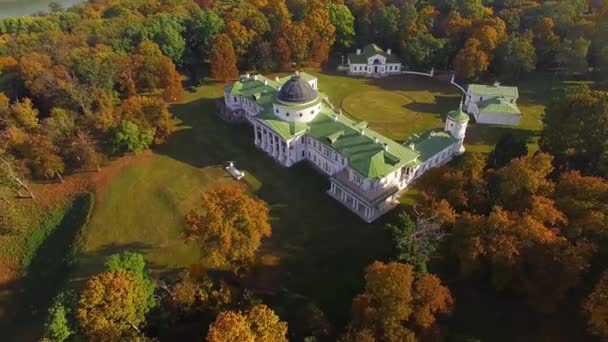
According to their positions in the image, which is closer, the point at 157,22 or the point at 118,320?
the point at 118,320

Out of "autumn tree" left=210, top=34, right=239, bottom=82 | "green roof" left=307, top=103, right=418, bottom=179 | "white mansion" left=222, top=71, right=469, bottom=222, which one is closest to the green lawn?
"white mansion" left=222, top=71, right=469, bottom=222

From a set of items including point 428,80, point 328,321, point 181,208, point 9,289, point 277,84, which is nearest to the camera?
point 328,321

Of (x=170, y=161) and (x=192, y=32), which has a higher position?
(x=192, y=32)

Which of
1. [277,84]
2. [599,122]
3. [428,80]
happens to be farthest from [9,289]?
[428,80]

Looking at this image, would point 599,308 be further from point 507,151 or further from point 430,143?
point 430,143

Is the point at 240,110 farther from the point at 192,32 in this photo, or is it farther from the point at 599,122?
the point at 599,122

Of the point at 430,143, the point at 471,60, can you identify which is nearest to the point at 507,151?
the point at 430,143

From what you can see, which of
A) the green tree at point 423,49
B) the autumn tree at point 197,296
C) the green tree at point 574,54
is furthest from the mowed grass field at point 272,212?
the green tree at point 574,54
